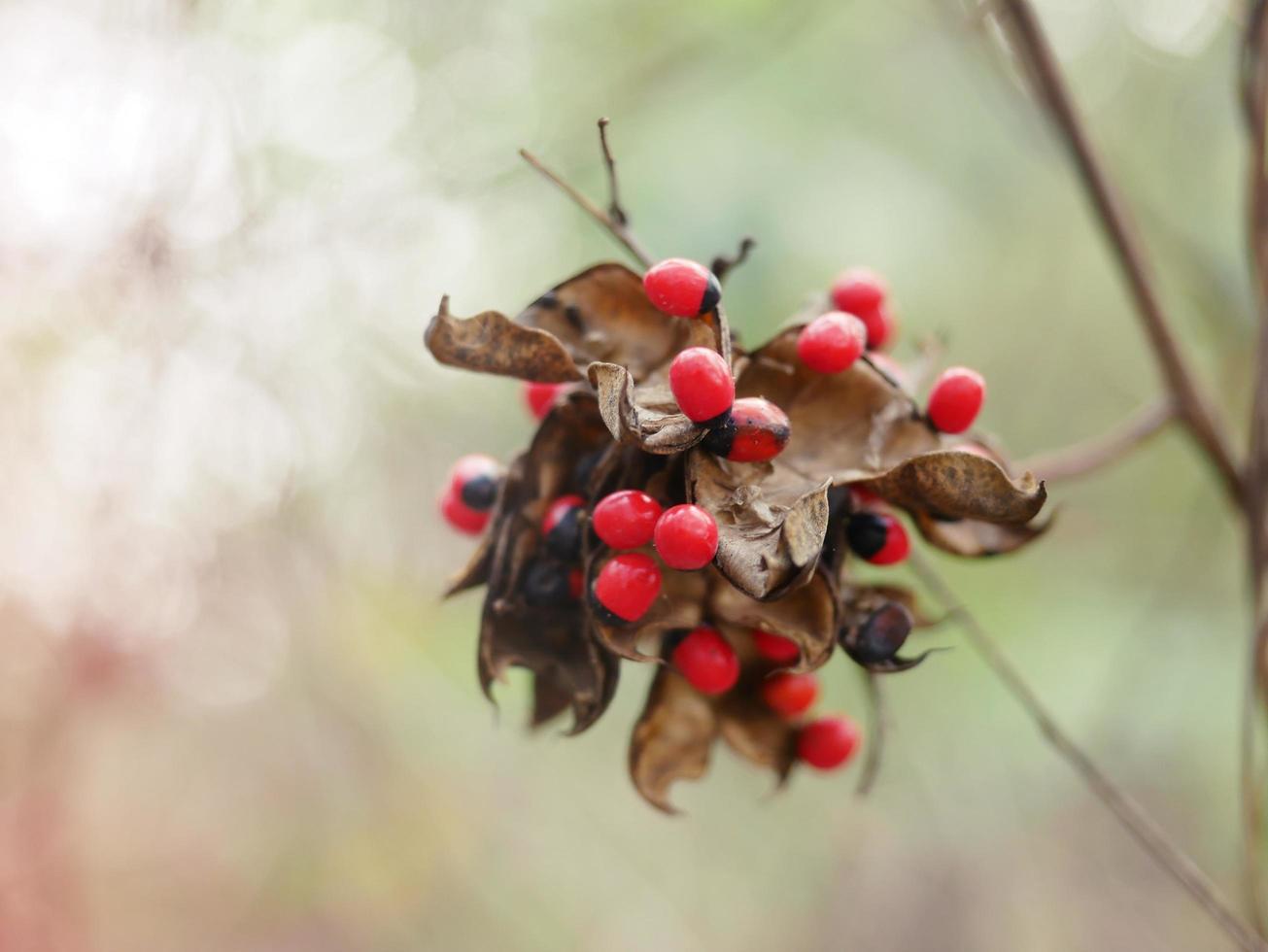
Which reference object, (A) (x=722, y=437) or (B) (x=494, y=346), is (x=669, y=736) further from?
(B) (x=494, y=346)

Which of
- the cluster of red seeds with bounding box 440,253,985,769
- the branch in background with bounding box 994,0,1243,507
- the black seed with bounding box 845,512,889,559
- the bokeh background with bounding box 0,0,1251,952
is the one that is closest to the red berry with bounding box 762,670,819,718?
the cluster of red seeds with bounding box 440,253,985,769

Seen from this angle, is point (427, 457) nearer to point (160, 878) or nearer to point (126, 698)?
point (126, 698)

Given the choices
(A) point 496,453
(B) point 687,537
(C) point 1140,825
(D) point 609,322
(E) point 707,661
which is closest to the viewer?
(B) point 687,537

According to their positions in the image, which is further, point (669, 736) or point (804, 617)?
point (669, 736)

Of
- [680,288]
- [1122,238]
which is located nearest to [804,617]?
[680,288]

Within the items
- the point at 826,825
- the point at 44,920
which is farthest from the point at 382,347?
the point at 826,825

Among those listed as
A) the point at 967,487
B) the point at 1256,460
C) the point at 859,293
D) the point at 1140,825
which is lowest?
the point at 1140,825

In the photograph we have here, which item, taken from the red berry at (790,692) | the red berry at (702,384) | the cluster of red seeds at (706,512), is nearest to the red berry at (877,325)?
the cluster of red seeds at (706,512)

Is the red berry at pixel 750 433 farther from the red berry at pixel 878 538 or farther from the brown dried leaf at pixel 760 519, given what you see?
the red berry at pixel 878 538
